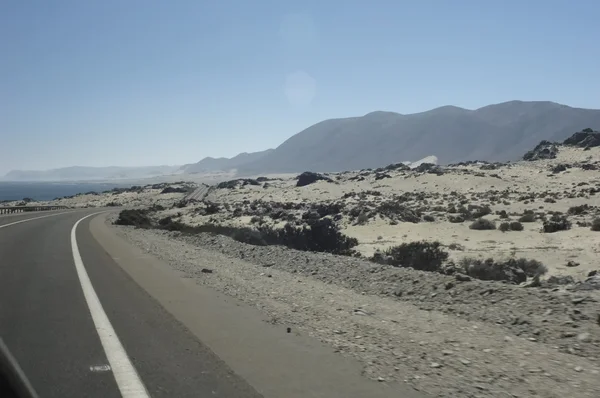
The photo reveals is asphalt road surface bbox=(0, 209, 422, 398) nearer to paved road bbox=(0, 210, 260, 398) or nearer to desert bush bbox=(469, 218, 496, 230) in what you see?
paved road bbox=(0, 210, 260, 398)

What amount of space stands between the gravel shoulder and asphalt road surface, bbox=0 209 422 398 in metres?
0.53

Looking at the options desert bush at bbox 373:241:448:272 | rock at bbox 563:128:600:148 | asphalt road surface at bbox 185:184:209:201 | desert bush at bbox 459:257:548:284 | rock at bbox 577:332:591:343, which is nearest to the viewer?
rock at bbox 577:332:591:343

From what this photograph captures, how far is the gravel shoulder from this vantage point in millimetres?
5719

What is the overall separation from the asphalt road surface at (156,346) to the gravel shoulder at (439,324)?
530 mm

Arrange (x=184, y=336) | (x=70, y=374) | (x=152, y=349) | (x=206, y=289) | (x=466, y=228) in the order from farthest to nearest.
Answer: (x=466, y=228), (x=206, y=289), (x=184, y=336), (x=152, y=349), (x=70, y=374)

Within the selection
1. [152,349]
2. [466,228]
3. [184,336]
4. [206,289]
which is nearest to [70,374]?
[152,349]

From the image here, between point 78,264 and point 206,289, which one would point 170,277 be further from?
point 78,264

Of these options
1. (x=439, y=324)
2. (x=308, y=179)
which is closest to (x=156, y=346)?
(x=439, y=324)

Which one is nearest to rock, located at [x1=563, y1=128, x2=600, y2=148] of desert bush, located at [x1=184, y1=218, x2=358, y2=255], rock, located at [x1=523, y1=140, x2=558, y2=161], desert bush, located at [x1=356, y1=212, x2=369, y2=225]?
rock, located at [x1=523, y1=140, x2=558, y2=161]

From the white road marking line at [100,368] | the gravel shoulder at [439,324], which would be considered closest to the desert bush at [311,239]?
the gravel shoulder at [439,324]

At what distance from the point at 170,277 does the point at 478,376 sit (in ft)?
29.2

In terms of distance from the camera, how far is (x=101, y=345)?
22.3ft

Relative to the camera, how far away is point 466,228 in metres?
29.1

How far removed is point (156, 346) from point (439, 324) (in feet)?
14.1
